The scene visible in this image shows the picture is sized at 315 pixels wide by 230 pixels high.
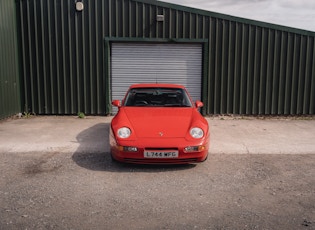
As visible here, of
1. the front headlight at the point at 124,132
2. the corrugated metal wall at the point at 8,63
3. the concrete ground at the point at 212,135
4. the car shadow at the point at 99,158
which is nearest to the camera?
the front headlight at the point at 124,132

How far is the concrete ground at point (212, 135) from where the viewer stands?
7520 millimetres

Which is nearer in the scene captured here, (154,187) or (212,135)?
(154,187)

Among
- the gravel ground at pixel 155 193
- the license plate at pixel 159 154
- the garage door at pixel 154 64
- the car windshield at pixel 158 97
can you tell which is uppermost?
the garage door at pixel 154 64

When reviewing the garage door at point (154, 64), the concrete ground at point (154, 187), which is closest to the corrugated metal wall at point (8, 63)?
the concrete ground at point (154, 187)

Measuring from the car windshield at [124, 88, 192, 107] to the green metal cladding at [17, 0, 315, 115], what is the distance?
4.59 m

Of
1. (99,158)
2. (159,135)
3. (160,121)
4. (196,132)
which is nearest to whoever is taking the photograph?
(159,135)

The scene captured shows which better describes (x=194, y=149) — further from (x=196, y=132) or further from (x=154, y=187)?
(x=154, y=187)

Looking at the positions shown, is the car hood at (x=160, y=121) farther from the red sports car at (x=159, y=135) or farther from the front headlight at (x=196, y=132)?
the front headlight at (x=196, y=132)

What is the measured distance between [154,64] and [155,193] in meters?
7.77

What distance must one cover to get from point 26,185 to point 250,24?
30.7ft

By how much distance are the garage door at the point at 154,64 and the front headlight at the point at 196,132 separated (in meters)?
6.21

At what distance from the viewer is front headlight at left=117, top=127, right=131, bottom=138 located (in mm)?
5930

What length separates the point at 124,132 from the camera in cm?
599

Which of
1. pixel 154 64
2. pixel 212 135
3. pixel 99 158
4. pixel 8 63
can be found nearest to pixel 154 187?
pixel 99 158
